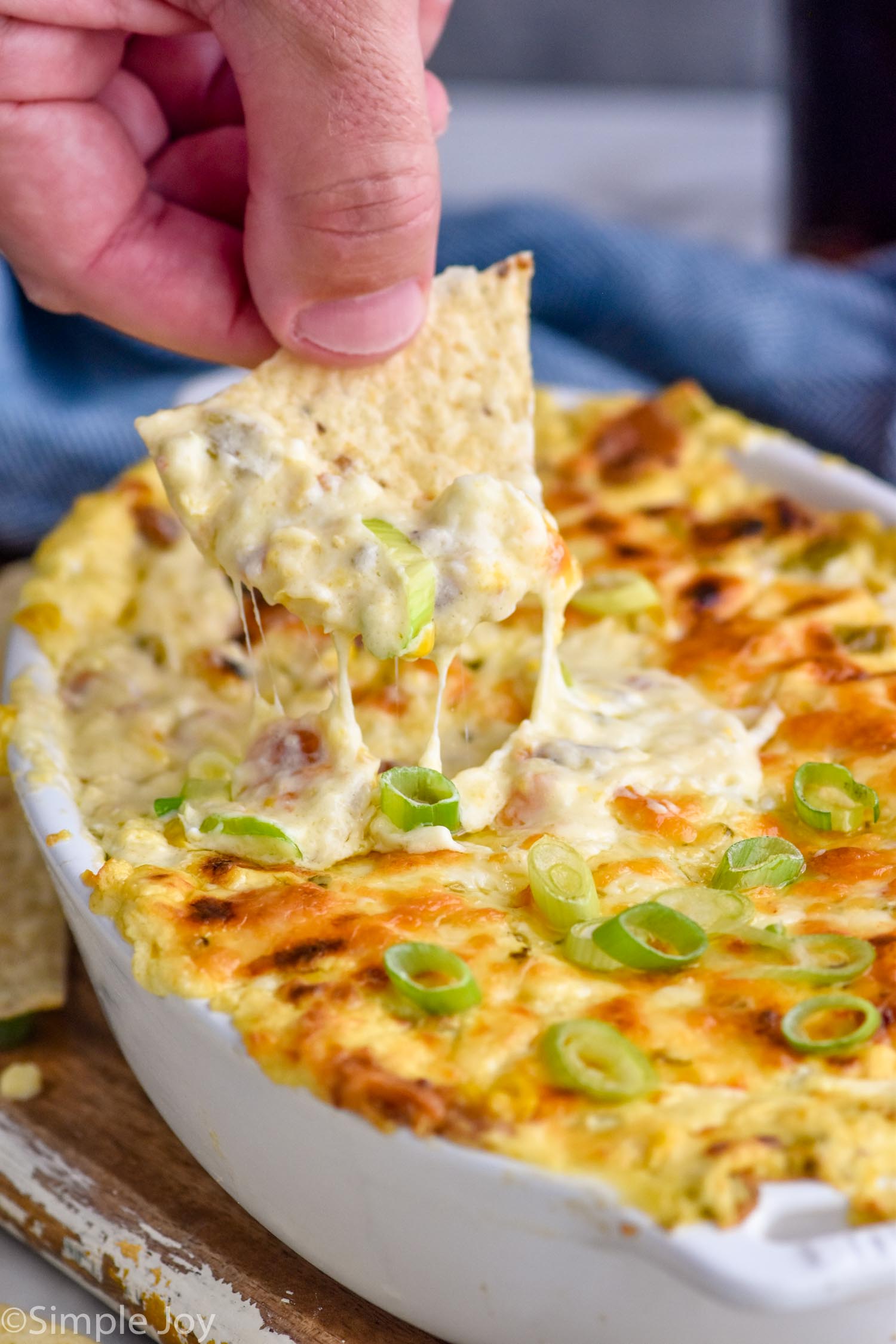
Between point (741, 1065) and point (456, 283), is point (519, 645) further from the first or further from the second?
point (741, 1065)

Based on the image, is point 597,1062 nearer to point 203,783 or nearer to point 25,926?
point 203,783

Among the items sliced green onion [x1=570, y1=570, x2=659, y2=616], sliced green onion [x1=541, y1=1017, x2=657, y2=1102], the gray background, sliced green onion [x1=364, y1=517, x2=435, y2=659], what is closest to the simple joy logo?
sliced green onion [x1=541, y1=1017, x2=657, y2=1102]

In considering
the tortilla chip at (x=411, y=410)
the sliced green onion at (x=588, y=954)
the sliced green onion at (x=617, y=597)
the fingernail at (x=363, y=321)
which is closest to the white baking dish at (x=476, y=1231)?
the sliced green onion at (x=588, y=954)

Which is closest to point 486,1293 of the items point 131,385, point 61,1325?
point 61,1325

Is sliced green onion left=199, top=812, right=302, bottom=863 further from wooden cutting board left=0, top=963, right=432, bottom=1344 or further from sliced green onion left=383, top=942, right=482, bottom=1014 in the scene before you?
wooden cutting board left=0, top=963, right=432, bottom=1344

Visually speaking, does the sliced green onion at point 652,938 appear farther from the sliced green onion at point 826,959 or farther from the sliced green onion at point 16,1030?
the sliced green onion at point 16,1030

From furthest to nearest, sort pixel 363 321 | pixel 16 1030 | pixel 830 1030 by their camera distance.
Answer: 1. pixel 16 1030
2. pixel 363 321
3. pixel 830 1030

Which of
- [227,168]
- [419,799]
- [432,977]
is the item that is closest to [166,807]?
[419,799]
